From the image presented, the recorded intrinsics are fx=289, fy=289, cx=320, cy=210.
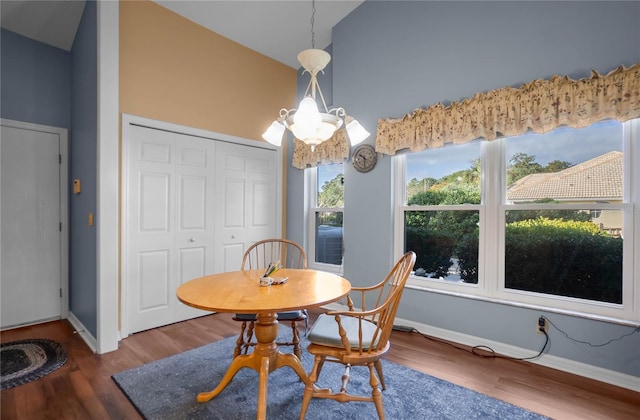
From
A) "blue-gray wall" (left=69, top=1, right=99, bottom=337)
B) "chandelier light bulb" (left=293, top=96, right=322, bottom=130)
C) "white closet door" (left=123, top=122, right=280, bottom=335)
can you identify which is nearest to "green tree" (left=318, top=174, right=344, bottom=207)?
"white closet door" (left=123, top=122, right=280, bottom=335)

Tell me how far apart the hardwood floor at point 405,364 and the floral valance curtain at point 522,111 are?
1740 millimetres

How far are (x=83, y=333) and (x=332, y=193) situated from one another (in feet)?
9.54

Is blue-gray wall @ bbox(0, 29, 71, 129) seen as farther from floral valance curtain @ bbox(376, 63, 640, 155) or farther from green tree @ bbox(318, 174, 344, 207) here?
floral valance curtain @ bbox(376, 63, 640, 155)

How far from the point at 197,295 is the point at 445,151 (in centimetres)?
244

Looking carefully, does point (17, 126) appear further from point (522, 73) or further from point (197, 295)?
point (522, 73)

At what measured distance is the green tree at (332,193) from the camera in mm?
3637

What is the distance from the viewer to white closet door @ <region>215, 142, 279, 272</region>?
3.34 m

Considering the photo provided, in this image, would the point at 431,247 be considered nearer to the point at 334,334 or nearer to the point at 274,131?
the point at 334,334

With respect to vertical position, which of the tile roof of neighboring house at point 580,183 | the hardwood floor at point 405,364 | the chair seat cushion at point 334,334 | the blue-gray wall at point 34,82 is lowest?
the hardwood floor at point 405,364

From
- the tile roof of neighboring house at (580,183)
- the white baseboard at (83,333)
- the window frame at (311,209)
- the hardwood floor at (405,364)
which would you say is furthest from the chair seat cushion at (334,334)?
the window frame at (311,209)

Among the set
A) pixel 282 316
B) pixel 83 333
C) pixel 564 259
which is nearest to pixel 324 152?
pixel 282 316

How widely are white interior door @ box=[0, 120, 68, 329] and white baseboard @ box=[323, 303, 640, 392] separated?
384cm

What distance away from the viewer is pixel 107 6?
7.53 feet

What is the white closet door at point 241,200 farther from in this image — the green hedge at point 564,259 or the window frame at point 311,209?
the green hedge at point 564,259
